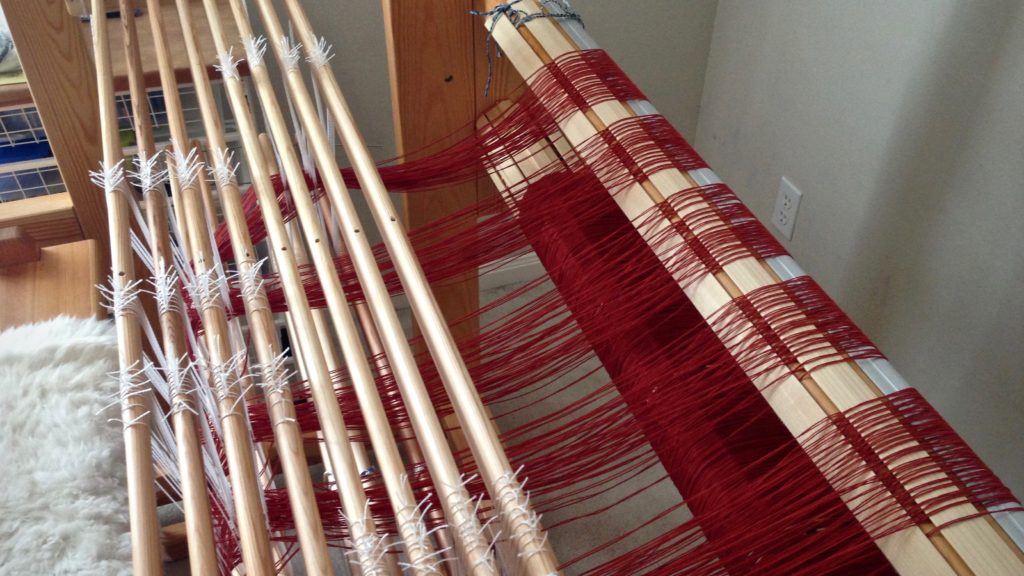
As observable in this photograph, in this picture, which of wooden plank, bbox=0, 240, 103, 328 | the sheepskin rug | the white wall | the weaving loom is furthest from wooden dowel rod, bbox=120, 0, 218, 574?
the white wall

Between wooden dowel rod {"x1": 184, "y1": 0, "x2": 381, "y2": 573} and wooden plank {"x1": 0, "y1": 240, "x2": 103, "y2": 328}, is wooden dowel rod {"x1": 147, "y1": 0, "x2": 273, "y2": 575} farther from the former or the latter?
wooden plank {"x1": 0, "y1": 240, "x2": 103, "y2": 328}

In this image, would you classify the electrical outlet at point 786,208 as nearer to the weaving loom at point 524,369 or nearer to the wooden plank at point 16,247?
the weaving loom at point 524,369

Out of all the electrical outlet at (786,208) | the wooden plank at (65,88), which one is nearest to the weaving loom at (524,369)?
the wooden plank at (65,88)

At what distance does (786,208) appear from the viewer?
2.04 m

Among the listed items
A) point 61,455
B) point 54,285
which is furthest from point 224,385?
point 54,285

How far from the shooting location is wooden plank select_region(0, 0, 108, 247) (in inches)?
42.7

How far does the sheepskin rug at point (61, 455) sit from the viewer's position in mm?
794

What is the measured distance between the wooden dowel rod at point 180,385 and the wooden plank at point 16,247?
0.88ft

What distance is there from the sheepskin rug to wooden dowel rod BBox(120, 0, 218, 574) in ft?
0.35

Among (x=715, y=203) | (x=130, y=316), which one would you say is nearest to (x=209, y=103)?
(x=130, y=316)

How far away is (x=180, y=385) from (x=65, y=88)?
668 millimetres

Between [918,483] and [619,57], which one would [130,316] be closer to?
[918,483]

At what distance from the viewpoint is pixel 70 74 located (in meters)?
1.14

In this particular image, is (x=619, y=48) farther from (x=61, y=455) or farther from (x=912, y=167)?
(x=61, y=455)
